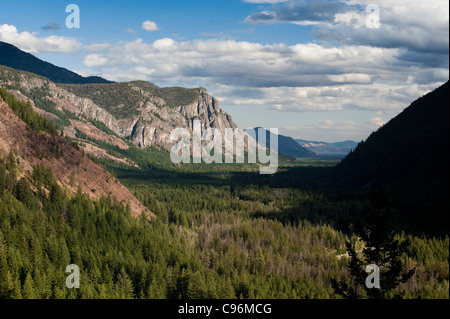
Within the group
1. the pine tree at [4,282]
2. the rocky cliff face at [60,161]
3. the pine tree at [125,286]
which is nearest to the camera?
the pine tree at [4,282]

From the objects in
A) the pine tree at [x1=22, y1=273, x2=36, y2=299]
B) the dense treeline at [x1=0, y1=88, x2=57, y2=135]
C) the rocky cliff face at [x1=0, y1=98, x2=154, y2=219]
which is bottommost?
the pine tree at [x1=22, y1=273, x2=36, y2=299]

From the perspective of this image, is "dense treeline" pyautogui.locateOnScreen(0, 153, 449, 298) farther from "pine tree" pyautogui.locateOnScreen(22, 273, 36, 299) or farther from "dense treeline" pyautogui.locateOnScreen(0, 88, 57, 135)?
"dense treeline" pyautogui.locateOnScreen(0, 88, 57, 135)

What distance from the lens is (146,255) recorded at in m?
122

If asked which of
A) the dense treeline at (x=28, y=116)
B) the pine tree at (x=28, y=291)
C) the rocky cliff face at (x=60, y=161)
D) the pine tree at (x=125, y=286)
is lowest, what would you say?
the pine tree at (x=125, y=286)

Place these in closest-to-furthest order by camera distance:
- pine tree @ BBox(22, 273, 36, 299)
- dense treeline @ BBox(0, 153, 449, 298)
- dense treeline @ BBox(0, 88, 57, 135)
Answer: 1. pine tree @ BBox(22, 273, 36, 299)
2. dense treeline @ BBox(0, 153, 449, 298)
3. dense treeline @ BBox(0, 88, 57, 135)

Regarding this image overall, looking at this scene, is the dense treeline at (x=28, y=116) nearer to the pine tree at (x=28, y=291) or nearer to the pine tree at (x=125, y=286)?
the pine tree at (x=125, y=286)

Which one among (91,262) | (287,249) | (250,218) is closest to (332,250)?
(287,249)

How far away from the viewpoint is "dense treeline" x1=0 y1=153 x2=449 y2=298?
9244 centimetres

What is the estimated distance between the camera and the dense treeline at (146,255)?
303ft

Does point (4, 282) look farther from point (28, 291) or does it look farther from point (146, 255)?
point (146, 255)

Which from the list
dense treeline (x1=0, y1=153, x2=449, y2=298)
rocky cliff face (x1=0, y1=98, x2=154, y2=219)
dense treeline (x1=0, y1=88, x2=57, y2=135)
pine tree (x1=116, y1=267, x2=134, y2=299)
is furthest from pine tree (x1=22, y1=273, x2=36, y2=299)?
dense treeline (x1=0, y1=88, x2=57, y2=135)

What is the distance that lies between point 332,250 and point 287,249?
68.2 feet

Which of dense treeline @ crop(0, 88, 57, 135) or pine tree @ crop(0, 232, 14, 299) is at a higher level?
dense treeline @ crop(0, 88, 57, 135)

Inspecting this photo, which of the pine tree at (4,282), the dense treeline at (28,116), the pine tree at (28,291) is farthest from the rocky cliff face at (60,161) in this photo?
the pine tree at (28,291)
